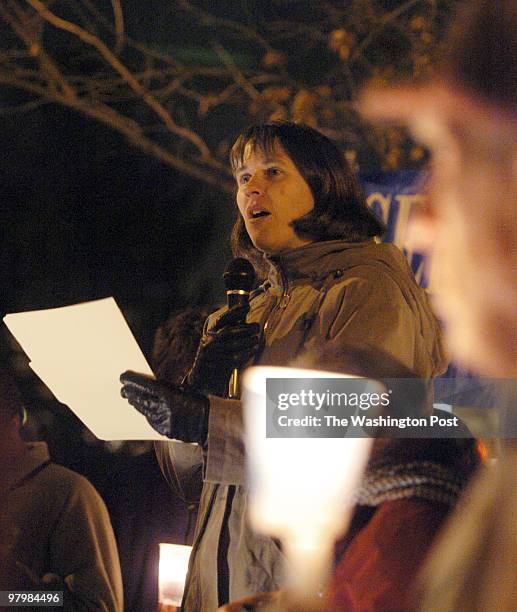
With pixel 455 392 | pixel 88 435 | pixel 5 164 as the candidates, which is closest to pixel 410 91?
pixel 455 392

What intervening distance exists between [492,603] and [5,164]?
238 cm

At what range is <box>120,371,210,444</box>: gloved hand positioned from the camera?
1.21m

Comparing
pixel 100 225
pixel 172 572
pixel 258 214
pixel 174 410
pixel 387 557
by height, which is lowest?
pixel 172 572

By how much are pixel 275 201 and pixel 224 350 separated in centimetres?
24

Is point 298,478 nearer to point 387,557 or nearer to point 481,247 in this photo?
point 387,557

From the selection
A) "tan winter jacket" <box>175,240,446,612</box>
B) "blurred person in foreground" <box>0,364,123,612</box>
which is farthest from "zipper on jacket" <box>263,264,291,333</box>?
"blurred person in foreground" <box>0,364,123,612</box>

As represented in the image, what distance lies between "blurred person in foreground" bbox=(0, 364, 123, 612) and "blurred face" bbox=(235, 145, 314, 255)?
0.57m

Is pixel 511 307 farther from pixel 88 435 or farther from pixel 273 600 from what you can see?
pixel 88 435

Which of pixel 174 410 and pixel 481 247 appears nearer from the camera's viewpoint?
pixel 481 247

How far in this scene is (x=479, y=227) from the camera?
1.98 ft

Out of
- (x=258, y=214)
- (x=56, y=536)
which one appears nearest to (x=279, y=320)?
(x=258, y=214)

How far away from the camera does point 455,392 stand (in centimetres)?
147
